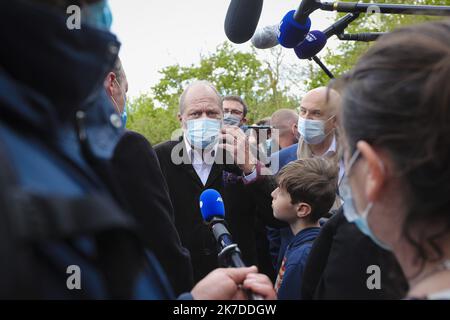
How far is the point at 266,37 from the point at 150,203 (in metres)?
1.80

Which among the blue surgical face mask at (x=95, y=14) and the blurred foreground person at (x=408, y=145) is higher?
the blue surgical face mask at (x=95, y=14)

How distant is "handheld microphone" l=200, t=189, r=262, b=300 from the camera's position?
6.15 ft

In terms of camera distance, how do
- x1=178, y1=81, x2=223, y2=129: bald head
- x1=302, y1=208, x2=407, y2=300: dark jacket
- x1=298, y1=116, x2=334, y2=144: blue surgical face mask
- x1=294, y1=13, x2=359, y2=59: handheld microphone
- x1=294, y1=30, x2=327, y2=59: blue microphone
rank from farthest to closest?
1. x1=298, y1=116, x2=334, y2=144: blue surgical face mask
2. x1=178, y1=81, x2=223, y2=129: bald head
3. x1=294, y1=30, x2=327, y2=59: blue microphone
4. x1=294, y1=13, x2=359, y2=59: handheld microphone
5. x1=302, y1=208, x2=407, y2=300: dark jacket

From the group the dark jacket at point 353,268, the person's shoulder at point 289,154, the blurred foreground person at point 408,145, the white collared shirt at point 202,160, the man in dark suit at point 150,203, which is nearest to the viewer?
the blurred foreground person at point 408,145

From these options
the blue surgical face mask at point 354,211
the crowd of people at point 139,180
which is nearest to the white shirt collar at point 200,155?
the crowd of people at point 139,180

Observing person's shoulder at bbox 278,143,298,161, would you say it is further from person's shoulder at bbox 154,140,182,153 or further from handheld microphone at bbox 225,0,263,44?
handheld microphone at bbox 225,0,263,44

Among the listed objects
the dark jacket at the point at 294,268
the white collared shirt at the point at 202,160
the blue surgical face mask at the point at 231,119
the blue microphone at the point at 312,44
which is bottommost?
the dark jacket at the point at 294,268

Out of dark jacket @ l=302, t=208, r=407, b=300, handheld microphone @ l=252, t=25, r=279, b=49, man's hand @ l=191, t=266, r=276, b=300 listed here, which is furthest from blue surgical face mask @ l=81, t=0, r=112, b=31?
handheld microphone @ l=252, t=25, r=279, b=49

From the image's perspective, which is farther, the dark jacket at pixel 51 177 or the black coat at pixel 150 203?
the black coat at pixel 150 203

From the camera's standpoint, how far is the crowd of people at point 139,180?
811 mm

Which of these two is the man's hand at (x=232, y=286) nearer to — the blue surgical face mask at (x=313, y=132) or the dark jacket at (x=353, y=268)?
the dark jacket at (x=353, y=268)

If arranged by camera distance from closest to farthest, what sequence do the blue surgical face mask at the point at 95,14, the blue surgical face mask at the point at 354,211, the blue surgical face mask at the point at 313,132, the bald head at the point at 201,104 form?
1. the blue surgical face mask at the point at 95,14
2. the blue surgical face mask at the point at 354,211
3. the bald head at the point at 201,104
4. the blue surgical face mask at the point at 313,132

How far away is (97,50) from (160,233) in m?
0.94

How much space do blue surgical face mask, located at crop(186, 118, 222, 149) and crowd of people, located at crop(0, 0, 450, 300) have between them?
193cm
